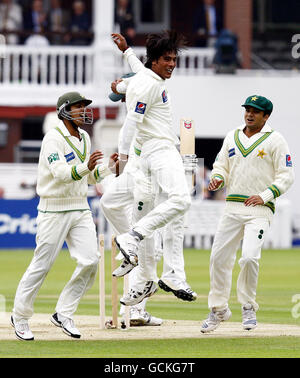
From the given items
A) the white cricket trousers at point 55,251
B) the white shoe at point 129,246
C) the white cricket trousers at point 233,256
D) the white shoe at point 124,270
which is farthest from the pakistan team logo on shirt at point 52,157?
the white cricket trousers at point 233,256

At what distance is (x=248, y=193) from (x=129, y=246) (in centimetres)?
147

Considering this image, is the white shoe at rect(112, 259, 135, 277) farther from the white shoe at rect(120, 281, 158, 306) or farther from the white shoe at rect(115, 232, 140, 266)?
the white shoe at rect(120, 281, 158, 306)

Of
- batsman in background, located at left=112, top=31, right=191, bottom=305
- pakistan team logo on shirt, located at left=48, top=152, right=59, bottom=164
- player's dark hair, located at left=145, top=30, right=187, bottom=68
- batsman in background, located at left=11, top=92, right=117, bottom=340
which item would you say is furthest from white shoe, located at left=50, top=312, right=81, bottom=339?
player's dark hair, located at left=145, top=30, right=187, bottom=68

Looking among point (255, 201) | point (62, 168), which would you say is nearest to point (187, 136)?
point (255, 201)

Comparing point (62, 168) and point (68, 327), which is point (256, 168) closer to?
point (62, 168)

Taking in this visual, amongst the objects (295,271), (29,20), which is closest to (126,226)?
(295,271)

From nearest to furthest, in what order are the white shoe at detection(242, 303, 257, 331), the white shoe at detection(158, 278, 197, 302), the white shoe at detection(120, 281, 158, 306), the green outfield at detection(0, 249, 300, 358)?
the green outfield at detection(0, 249, 300, 358) → the white shoe at detection(158, 278, 197, 302) → the white shoe at detection(242, 303, 257, 331) → the white shoe at detection(120, 281, 158, 306)

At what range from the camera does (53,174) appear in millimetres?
11219

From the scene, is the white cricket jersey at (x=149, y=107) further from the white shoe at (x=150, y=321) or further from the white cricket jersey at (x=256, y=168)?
the white shoe at (x=150, y=321)

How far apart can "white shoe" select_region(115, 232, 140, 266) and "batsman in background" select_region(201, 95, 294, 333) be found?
3.47ft

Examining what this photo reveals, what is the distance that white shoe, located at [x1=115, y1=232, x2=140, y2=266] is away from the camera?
441 inches

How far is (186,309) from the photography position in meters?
15.5

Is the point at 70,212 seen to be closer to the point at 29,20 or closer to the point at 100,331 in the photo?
the point at 100,331

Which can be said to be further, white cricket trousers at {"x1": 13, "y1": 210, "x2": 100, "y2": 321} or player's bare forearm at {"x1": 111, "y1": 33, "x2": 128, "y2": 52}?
player's bare forearm at {"x1": 111, "y1": 33, "x2": 128, "y2": 52}
